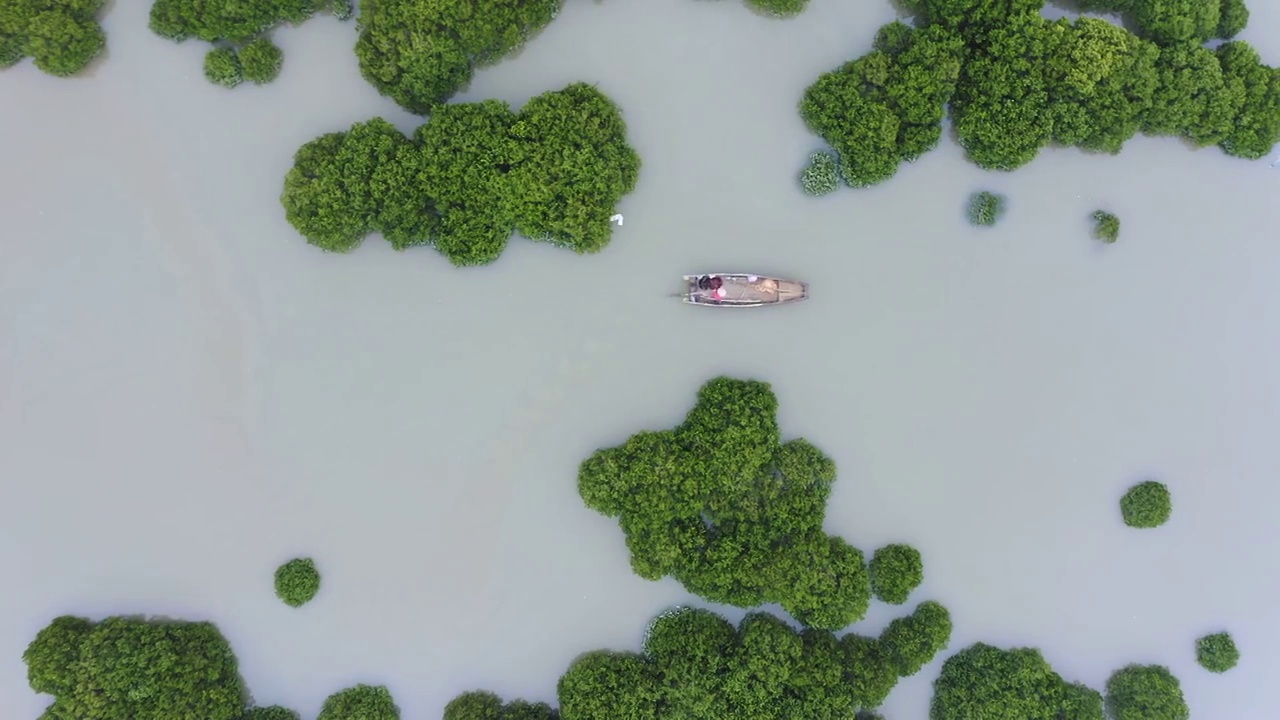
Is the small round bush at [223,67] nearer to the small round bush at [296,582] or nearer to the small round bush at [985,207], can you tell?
the small round bush at [296,582]

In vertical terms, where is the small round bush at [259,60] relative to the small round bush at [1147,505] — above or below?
above

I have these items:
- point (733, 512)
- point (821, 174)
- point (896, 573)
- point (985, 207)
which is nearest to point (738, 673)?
point (733, 512)

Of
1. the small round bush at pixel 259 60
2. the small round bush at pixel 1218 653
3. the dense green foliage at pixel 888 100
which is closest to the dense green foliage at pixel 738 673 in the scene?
the small round bush at pixel 1218 653

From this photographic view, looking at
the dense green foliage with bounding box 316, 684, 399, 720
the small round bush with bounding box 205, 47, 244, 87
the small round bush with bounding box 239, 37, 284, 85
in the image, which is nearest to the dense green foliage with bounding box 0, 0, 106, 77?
the small round bush with bounding box 205, 47, 244, 87

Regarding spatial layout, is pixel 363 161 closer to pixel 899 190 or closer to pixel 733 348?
pixel 733 348

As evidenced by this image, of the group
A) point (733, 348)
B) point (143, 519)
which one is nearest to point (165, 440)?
point (143, 519)

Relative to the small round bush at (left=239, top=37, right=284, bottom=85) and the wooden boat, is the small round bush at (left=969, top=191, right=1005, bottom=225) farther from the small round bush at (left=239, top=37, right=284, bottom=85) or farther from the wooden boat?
the small round bush at (left=239, top=37, right=284, bottom=85)
